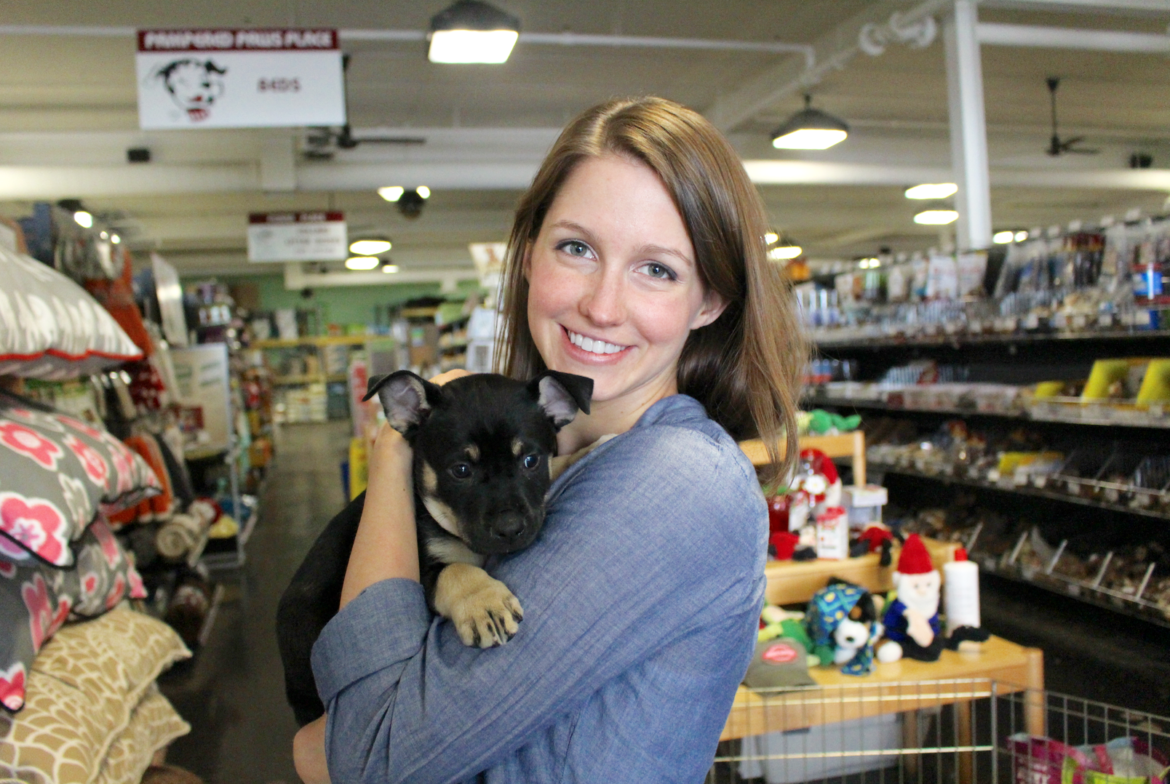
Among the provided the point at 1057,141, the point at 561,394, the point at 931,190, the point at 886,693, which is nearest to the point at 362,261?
the point at 931,190

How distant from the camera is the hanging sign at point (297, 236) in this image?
430 inches

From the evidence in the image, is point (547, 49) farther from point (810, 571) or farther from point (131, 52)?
point (810, 571)

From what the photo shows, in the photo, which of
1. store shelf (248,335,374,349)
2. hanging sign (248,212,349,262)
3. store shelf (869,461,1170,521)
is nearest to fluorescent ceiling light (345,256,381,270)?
hanging sign (248,212,349,262)

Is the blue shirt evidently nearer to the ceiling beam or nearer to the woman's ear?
the woman's ear

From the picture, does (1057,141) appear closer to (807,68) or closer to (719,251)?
(807,68)

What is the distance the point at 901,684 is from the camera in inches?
85.2

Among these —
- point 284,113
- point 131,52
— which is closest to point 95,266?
point 284,113

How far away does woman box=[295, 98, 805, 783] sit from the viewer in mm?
952

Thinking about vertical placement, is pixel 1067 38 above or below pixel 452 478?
above

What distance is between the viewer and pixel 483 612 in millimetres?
1006

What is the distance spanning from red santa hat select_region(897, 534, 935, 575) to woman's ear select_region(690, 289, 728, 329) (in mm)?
1490

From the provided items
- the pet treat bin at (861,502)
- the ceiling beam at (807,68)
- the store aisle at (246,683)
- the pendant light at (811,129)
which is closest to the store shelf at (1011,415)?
the pet treat bin at (861,502)

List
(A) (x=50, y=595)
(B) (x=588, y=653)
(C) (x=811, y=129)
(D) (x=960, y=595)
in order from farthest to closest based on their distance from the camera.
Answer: (C) (x=811, y=129), (D) (x=960, y=595), (A) (x=50, y=595), (B) (x=588, y=653)

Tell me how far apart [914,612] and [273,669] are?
10.7 ft
